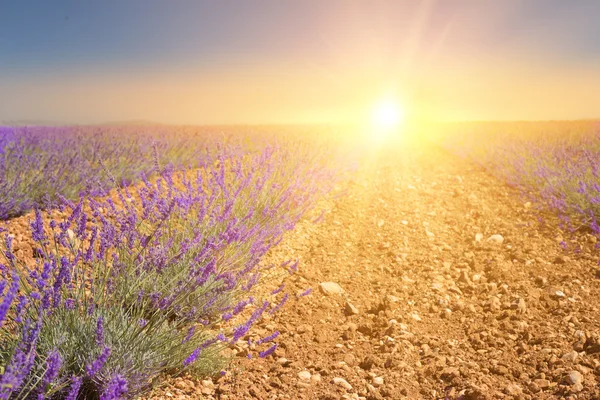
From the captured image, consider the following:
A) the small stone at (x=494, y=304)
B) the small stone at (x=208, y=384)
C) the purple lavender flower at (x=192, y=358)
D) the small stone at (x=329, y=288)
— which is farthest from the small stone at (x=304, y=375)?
the small stone at (x=494, y=304)

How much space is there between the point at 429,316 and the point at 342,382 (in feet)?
2.87

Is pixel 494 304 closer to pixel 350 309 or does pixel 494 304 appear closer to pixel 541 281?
pixel 541 281

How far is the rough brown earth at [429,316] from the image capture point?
1.93m

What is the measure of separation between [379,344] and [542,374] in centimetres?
78

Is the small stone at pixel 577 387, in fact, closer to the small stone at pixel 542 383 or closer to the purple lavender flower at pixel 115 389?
the small stone at pixel 542 383

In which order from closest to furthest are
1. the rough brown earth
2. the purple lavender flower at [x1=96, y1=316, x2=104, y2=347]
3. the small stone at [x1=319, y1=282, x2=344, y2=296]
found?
the purple lavender flower at [x1=96, y1=316, x2=104, y2=347]
the rough brown earth
the small stone at [x1=319, y1=282, x2=344, y2=296]

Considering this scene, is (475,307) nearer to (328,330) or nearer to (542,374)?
(542,374)

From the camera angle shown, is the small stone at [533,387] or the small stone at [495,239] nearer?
the small stone at [533,387]

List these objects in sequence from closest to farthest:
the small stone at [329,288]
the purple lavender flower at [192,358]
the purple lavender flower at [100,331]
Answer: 1. the purple lavender flower at [100,331]
2. the purple lavender flower at [192,358]
3. the small stone at [329,288]

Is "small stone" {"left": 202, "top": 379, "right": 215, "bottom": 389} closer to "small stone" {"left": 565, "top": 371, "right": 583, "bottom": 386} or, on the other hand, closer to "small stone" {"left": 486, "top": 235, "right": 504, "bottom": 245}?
"small stone" {"left": 565, "top": 371, "right": 583, "bottom": 386}

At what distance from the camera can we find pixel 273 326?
2373 millimetres


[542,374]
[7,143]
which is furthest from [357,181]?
[7,143]

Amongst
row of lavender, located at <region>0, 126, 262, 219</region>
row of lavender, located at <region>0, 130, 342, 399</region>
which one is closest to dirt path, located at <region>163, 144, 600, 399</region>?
row of lavender, located at <region>0, 130, 342, 399</region>

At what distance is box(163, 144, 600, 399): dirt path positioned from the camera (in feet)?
6.34
